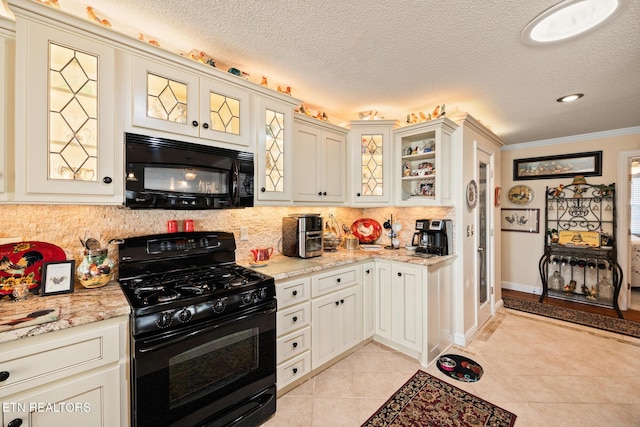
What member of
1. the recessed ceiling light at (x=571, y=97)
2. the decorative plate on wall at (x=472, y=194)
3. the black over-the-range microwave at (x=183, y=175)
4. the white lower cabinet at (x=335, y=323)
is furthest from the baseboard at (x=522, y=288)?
the black over-the-range microwave at (x=183, y=175)

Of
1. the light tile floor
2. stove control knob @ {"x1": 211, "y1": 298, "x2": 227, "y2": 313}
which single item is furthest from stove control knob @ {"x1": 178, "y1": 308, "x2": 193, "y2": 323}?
the light tile floor

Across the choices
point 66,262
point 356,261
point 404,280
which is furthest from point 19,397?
point 404,280

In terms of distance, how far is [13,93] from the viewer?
1.26 meters

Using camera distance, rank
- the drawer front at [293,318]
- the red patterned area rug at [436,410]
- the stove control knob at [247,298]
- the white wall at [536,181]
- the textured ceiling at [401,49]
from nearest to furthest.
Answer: the textured ceiling at [401,49] → the stove control knob at [247,298] → the red patterned area rug at [436,410] → the drawer front at [293,318] → the white wall at [536,181]

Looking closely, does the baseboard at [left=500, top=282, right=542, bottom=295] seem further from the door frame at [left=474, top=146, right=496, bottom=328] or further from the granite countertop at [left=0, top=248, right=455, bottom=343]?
the granite countertop at [left=0, top=248, right=455, bottom=343]

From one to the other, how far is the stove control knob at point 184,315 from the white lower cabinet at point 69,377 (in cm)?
24

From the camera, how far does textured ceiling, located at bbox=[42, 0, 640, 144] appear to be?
1467mm

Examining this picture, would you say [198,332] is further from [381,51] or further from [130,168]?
[381,51]

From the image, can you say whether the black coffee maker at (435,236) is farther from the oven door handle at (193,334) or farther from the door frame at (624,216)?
the door frame at (624,216)

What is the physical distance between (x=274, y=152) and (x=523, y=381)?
2857 mm

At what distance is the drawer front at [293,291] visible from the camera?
1920 mm

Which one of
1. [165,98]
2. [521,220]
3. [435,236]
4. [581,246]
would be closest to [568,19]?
[435,236]

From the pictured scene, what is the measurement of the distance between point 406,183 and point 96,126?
2.77 metres

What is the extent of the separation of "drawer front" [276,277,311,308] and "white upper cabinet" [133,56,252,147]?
1.11m
